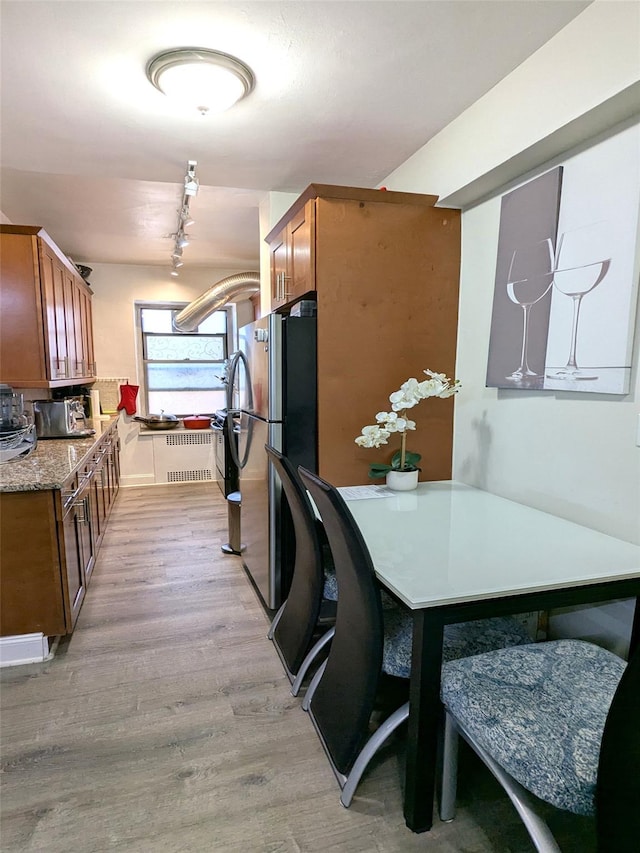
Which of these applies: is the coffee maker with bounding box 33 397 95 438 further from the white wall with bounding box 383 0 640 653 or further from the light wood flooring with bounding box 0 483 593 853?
the white wall with bounding box 383 0 640 653

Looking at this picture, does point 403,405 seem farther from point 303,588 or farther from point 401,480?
point 303,588

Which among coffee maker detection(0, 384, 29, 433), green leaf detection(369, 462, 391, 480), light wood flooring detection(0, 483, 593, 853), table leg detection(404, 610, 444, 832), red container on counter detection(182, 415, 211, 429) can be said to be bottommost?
light wood flooring detection(0, 483, 593, 853)

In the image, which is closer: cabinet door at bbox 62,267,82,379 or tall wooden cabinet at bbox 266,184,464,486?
tall wooden cabinet at bbox 266,184,464,486

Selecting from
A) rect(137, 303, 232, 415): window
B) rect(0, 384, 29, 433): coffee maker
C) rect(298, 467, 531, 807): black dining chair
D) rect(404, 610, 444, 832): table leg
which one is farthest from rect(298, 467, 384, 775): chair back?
rect(137, 303, 232, 415): window

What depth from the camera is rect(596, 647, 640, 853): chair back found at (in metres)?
0.86

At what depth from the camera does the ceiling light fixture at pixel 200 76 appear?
1681 millimetres

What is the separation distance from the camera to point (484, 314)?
227 centimetres

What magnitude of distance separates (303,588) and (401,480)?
25.7 inches

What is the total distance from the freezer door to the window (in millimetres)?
3143

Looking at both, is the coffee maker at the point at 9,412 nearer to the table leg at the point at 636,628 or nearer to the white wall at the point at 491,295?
the white wall at the point at 491,295

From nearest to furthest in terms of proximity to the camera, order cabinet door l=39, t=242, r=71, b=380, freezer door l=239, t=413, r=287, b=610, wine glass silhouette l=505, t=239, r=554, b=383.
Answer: wine glass silhouette l=505, t=239, r=554, b=383 → freezer door l=239, t=413, r=287, b=610 → cabinet door l=39, t=242, r=71, b=380

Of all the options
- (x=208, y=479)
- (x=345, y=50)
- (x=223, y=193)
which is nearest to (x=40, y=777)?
(x=345, y=50)

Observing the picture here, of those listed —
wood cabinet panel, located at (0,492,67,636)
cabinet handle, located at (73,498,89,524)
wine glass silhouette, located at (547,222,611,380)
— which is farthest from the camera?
cabinet handle, located at (73,498,89,524)

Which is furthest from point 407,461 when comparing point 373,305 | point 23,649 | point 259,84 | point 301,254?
point 23,649
